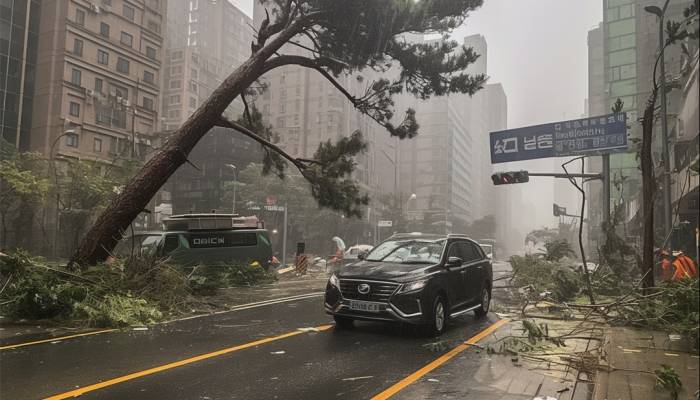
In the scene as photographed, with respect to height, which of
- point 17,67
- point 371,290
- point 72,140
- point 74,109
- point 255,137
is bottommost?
point 371,290

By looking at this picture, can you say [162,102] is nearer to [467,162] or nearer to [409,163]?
[409,163]

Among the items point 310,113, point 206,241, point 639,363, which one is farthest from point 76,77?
point 639,363

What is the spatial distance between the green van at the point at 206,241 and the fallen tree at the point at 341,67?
6.68ft

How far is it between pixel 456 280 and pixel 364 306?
205cm

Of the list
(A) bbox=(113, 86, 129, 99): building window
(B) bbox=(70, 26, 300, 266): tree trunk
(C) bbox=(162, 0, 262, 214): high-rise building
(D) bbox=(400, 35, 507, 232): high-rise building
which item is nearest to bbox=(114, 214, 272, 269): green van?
(B) bbox=(70, 26, 300, 266): tree trunk

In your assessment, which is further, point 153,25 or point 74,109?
point 153,25

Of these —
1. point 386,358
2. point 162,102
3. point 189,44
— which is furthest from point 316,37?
point 189,44

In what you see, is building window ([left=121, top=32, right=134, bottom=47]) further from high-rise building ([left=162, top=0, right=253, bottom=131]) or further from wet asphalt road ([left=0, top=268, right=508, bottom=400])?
wet asphalt road ([left=0, top=268, right=508, bottom=400])

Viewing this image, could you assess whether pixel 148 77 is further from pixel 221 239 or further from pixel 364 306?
pixel 364 306

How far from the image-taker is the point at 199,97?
63.9 metres

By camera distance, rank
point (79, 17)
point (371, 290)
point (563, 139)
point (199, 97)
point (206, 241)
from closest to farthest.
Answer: point (371, 290)
point (206, 241)
point (563, 139)
point (79, 17)
point (199, 97)

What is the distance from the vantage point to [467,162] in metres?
126

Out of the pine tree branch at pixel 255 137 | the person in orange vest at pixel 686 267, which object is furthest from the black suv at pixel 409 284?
the pine tree branch at pixel 255 137

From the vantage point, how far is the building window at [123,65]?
164 feet
